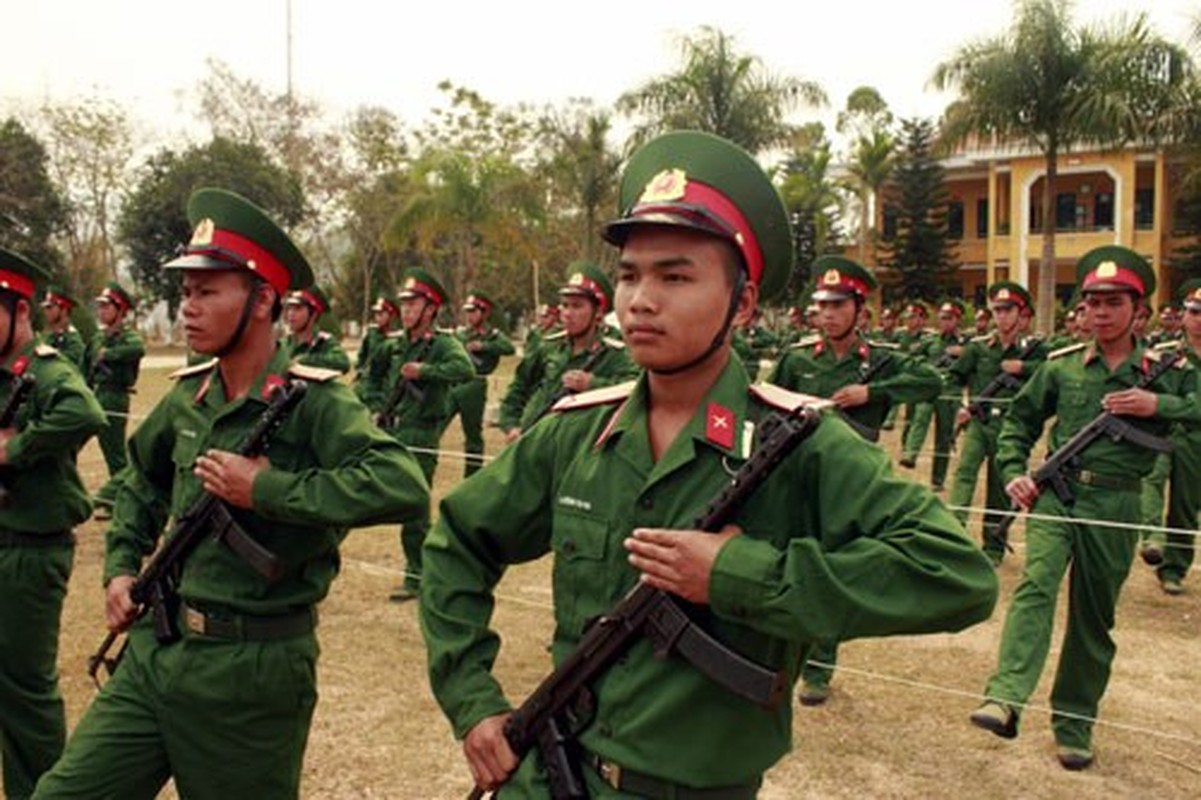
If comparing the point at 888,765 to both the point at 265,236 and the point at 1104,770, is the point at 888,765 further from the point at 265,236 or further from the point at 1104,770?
the point at 265,236

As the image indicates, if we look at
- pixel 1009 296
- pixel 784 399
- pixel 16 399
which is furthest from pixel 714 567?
pixel 1009 296

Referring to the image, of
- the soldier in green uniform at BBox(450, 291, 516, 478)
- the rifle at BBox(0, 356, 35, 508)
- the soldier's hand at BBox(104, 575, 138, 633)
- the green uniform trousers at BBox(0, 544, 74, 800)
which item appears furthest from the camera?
the soldier in green uniform at BBox(450, 291, 516, 478)

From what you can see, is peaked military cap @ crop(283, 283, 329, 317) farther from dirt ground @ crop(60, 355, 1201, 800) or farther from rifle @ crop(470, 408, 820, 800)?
rifle @ crop(470, 408, 820, 800)

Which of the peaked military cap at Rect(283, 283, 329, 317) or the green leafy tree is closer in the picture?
the peaked military cap at Rect(283, 283, 329, 317)

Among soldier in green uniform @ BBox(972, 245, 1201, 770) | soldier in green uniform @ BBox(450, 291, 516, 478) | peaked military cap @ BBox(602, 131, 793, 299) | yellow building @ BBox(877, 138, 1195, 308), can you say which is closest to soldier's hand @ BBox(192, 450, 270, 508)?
peaked military cap @ BBox(602, 131, 793, 299)

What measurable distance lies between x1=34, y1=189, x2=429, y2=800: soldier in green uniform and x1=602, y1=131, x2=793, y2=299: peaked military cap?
127 centimetres

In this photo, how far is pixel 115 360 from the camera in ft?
37.6

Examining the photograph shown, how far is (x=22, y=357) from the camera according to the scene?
457cm

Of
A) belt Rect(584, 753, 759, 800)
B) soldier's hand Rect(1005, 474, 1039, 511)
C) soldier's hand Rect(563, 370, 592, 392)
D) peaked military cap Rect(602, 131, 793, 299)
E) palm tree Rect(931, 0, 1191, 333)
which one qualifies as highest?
palm tree Rect(931, 0, 1191, 333)

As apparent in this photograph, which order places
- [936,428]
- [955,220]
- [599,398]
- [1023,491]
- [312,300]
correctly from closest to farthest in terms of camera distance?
[599,398], [1023,491], [312,300], [936,428], [955,220]

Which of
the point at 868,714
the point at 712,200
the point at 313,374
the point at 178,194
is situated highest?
the point at 178,194

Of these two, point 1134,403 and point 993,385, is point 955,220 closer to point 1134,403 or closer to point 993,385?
point 993,385

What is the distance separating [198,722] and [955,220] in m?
45.7

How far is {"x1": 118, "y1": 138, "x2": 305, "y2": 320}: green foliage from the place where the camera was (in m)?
40.2
